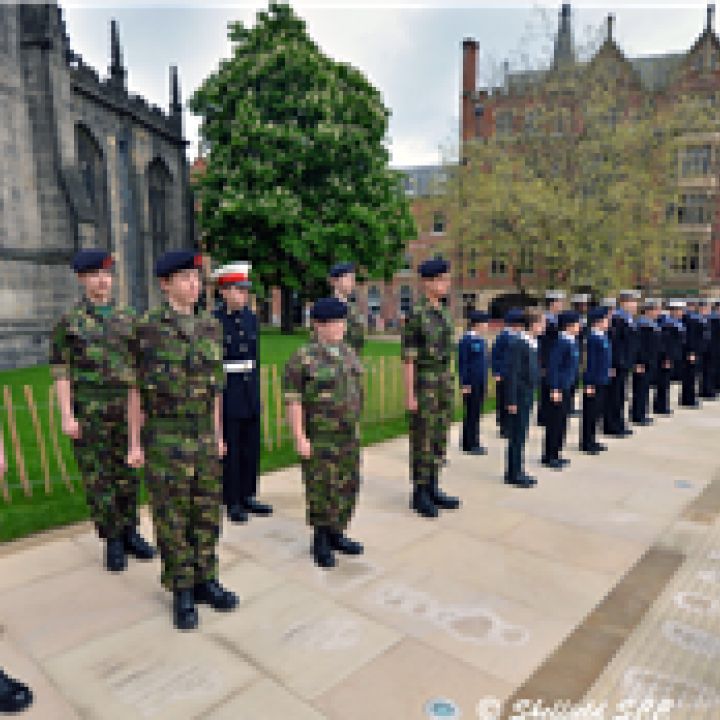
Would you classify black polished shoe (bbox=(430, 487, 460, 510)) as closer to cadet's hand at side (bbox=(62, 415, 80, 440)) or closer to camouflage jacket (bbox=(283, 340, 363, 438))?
camouflage jacket (bbox=(283, 340, 363, 438))

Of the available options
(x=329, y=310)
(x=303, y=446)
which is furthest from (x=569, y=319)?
(x=303, y=446)

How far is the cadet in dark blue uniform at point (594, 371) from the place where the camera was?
7.05 m

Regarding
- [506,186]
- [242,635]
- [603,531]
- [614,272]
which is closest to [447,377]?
[603,531]

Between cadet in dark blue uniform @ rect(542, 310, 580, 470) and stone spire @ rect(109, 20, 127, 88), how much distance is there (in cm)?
2170

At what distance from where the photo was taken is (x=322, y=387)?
3.86m

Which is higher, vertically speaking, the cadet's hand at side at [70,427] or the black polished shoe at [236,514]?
the cadet's hand at side at [70,427]

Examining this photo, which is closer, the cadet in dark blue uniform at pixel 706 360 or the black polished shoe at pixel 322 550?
the black polished shoe at pixel 322 550

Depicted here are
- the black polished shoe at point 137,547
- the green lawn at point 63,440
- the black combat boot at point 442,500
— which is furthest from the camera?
the black combat boot at point 442,500

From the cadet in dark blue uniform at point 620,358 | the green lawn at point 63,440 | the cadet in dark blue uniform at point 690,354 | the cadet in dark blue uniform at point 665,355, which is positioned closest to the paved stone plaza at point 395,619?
the green lawn at point 63,440

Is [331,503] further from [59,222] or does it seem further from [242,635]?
[59,222]

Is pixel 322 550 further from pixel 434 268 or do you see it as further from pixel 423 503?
pixel 434 268

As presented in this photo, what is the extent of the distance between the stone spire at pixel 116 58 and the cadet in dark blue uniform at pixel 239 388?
2097cm

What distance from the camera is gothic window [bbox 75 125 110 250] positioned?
19.7 m

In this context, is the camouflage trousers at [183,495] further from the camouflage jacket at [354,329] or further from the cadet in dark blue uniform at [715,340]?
the cadet in dark blue uniform at [715,340]
